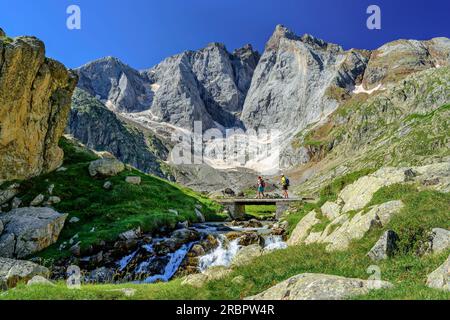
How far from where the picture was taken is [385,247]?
19.7m

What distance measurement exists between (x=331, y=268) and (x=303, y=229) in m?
16.6

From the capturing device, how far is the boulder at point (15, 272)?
73.5 feet

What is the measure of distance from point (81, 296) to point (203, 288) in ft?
19.7

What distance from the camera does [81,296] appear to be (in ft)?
53.5

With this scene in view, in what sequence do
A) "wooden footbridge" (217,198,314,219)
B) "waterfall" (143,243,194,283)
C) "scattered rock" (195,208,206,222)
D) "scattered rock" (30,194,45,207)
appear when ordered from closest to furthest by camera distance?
"waterfall" (143,243,194,283) < "scattered rock" (30,194,45,207) < "scattered rock" (195,208,206,222) < "wooden footbridge" (217,198,314,219)

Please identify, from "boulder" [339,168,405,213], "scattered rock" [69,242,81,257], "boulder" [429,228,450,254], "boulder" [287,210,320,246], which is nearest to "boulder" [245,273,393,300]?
"boulder" [429,228,450,254]

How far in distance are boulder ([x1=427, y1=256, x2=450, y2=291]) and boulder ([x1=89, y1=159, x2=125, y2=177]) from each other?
161ft

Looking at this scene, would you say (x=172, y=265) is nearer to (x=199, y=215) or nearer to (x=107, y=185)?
(x=107, y=185)

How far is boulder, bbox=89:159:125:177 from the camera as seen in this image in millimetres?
56000

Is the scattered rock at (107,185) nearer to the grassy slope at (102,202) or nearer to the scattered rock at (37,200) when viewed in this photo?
the grassy slope at (102,202)

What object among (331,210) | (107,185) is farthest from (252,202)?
(331,210)

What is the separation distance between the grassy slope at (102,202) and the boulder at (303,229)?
1670 cm

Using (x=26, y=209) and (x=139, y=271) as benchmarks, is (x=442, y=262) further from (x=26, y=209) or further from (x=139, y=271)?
(x=26, y=209)

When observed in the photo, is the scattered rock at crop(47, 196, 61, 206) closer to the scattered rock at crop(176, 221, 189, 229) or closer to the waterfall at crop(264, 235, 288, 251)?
the scattered rock at crop(176, 221, 189, 229)
